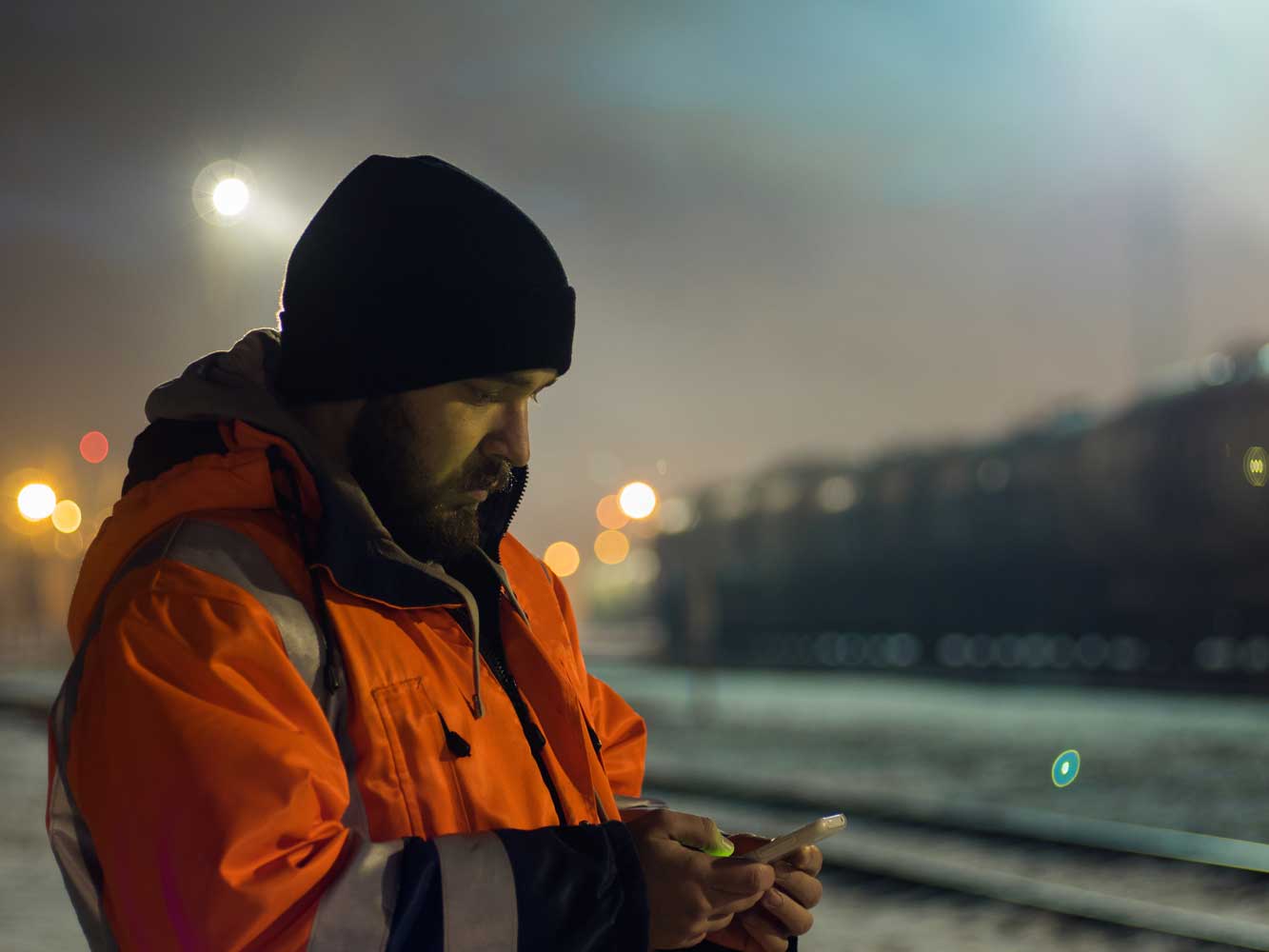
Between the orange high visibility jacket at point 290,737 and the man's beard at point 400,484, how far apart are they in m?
0.11

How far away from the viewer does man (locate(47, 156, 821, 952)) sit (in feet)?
4.70

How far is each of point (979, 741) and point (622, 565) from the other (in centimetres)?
5767

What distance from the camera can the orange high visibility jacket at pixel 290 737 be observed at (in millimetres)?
1421

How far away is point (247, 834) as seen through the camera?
4.59 ft

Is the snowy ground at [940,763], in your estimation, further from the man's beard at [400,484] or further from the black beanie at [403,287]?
the black beanie at [403,287]

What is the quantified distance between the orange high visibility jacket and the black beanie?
12 cm

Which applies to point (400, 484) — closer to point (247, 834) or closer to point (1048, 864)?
point (247, 834)

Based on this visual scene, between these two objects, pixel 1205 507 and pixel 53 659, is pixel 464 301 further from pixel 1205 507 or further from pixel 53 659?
pixel 53 659

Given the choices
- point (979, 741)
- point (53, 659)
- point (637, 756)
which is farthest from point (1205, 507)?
Result: point (53, 659)

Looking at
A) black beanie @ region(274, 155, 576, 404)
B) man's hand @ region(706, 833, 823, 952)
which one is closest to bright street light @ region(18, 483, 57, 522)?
black beanie @ region(274, 155, 576, 404)

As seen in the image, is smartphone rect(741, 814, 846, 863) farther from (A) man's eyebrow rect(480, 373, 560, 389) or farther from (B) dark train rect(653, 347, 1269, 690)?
(B) dark train rect(653, 347, 1269, 690)

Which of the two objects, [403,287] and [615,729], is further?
[615,729]

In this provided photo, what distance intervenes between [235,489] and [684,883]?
0.76 metres

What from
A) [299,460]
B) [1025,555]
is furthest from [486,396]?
[1025,555]
